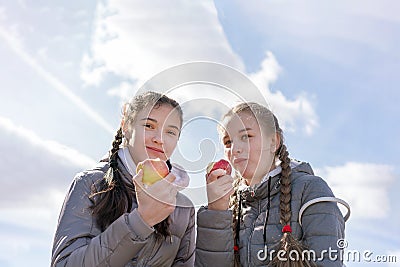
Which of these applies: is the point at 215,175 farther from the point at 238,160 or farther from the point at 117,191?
the point at 117,191

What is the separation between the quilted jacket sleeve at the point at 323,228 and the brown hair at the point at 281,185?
0.14 metres

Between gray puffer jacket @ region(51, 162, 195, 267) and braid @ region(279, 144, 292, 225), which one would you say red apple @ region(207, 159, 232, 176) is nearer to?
gray puffer jacket @ region(51, 162, 195, 267)

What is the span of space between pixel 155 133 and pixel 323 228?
1.83m

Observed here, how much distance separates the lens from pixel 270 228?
4977 mm

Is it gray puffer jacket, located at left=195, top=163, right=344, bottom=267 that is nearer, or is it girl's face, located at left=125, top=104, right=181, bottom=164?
girl's face, located at left=125, top=104, right=181, bottom=164

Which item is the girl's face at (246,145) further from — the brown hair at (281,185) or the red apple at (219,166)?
the red apple at (219,166)

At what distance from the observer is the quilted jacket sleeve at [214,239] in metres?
4.74

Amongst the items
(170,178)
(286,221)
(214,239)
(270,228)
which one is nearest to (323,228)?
(286,221)

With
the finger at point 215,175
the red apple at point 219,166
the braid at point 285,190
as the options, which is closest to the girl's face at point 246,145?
the braid at point 285,190

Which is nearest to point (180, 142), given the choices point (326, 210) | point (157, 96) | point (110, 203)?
point (157, 96)

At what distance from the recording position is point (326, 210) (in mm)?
4809

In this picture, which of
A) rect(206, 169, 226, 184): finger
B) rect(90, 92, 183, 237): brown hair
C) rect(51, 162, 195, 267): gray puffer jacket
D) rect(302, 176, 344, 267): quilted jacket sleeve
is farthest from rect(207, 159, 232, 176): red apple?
rect(302, 176, 344, 267): quilted jacket sleeve

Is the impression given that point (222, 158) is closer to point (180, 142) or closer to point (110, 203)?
point (180, 142)

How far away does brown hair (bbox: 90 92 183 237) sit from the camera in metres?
4.45
